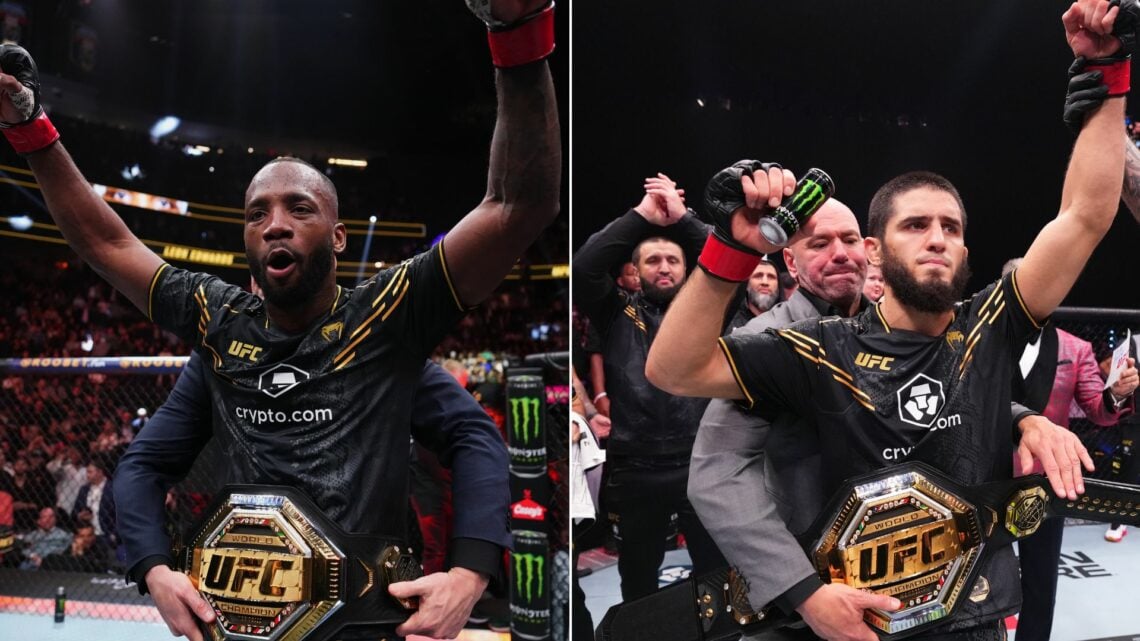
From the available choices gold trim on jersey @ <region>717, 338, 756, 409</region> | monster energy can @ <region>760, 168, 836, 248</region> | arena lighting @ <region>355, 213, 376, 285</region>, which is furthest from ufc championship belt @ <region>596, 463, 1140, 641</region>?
arena lighting @ <region>355, 213, 376, 285</region>

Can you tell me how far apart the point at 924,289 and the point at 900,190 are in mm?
249

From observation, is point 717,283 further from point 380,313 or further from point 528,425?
point 528,425

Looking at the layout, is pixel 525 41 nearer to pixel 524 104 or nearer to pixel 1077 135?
pixel 524 104

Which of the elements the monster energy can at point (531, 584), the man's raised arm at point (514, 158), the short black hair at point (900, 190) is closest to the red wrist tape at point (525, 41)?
the man's raised arm at point (514, 158)

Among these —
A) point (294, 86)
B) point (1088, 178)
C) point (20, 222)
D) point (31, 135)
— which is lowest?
point (1088, 178)

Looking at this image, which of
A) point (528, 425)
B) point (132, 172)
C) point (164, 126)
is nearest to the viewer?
point (528, 425)

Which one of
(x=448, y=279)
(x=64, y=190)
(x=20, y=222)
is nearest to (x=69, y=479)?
(x=64, y=190)

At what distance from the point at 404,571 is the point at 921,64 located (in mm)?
7957

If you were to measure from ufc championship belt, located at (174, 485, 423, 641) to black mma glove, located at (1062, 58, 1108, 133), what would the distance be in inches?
59.6

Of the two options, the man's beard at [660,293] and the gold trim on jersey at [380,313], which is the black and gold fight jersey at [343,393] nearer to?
the gold trim on jersey at [380,313]

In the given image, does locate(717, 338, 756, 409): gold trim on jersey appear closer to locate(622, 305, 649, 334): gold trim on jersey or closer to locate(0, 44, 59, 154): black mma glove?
locate(0, 44, 59, 154): black mma glove

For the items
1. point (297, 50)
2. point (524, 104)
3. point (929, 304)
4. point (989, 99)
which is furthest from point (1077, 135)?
point (297, 50)

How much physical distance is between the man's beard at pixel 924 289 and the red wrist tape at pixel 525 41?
87 centimetres

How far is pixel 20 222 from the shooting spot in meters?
14.4
